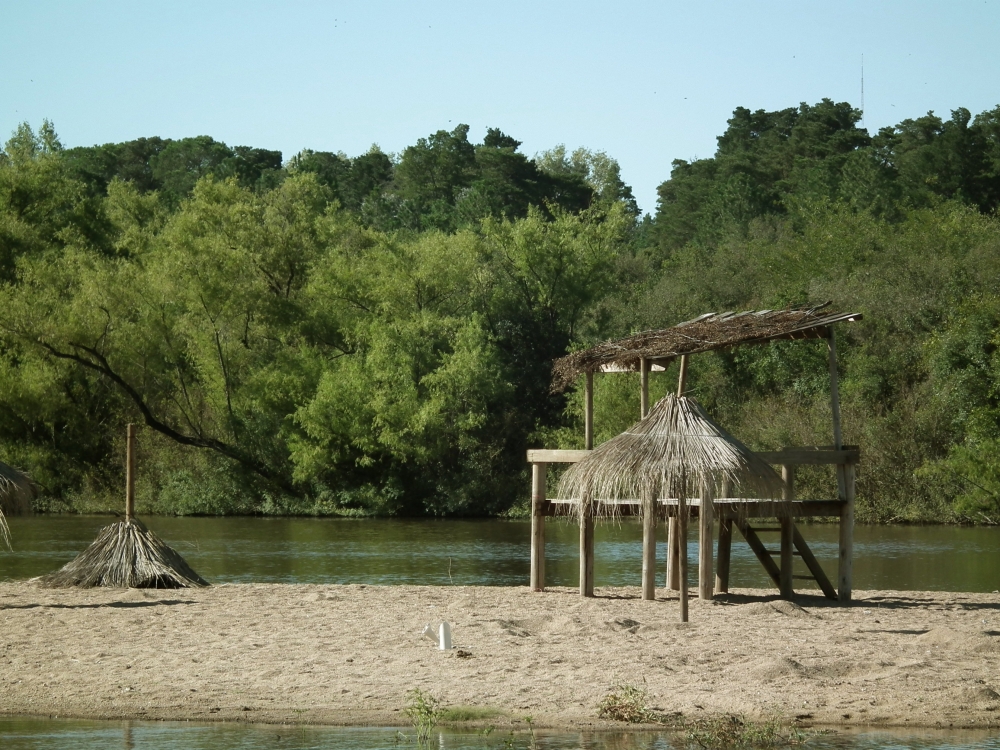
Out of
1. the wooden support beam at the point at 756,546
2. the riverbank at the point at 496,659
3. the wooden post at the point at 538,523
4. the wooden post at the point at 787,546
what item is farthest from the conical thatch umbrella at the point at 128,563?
the wooden post at the point at 787,546

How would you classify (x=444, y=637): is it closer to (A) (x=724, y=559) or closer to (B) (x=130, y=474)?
(A) (x=724, y=559)

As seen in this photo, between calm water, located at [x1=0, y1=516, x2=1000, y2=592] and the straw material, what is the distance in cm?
333

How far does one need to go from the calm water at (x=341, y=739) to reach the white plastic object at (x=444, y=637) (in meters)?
2.76

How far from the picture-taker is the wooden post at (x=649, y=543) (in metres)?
15.8

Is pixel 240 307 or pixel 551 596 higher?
pixel 240 307

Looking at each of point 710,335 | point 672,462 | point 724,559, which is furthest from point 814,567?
point 672,462

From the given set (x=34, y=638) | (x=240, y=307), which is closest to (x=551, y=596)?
(x=34, y=638)

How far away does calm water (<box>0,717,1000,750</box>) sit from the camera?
10547 mm

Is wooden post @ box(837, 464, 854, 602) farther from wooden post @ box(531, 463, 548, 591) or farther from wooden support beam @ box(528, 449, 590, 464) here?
wooden post @ box(531, 463, 548, 591)

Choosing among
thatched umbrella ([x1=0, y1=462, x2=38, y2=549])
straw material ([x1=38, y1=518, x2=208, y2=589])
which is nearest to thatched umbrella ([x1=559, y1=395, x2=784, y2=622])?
straw material ([x1=38, y1=518, x2=208, y2=589])

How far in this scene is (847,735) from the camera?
35.6ft

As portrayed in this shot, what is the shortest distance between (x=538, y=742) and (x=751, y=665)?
3164mm

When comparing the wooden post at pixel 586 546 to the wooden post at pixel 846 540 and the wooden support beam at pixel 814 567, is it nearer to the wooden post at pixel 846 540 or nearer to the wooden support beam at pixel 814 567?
the wooden support beam at pixel 814 567

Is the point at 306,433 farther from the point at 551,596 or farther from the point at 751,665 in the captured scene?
the point at 751,665
